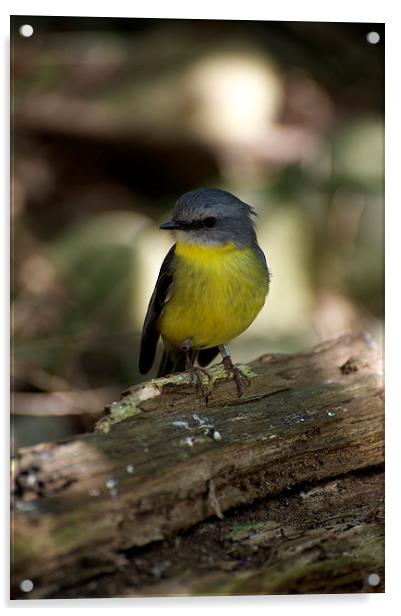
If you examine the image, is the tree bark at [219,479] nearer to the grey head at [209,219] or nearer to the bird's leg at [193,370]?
the bird's leg at [193,370]

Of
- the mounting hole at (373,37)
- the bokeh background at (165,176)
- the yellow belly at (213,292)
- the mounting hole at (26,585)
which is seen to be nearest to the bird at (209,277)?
the yellow belly at (213,292)

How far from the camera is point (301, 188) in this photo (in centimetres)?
452

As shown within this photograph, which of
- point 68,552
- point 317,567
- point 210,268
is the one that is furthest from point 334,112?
point 68,552

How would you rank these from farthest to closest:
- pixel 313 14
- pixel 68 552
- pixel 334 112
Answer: pixel 334 112
pixel 313 14
pixel 68 552

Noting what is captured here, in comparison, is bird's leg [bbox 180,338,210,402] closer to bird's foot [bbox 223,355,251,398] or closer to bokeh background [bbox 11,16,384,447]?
bird's foot [bbox 223,355,251,398]

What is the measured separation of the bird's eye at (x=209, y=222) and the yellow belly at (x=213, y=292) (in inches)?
3.7

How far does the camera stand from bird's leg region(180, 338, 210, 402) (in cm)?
338

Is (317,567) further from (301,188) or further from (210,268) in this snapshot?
(301,188)

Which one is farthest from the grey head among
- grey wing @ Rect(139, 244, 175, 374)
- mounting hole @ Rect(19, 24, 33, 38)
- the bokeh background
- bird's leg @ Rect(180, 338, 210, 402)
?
Answer: mounting hole @ Rect(19, 24, 33, 38)

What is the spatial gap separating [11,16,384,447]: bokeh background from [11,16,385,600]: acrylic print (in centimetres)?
1

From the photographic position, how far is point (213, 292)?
10.9ft

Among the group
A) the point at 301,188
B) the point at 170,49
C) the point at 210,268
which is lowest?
the point at 210,268

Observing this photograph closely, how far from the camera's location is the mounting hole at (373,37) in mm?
3527

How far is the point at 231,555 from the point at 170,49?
100 inches
